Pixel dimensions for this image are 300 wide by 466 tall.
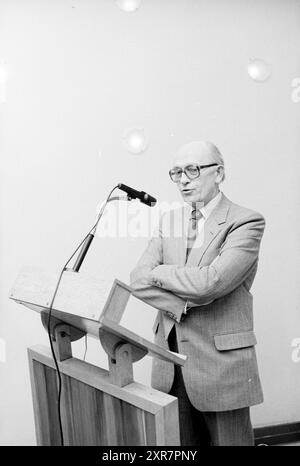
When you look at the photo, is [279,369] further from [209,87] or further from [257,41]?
[257,41]

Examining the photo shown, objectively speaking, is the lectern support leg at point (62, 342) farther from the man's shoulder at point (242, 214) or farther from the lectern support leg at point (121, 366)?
the man's shoulder at point (242, 214)

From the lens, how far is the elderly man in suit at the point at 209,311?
1.61 metres

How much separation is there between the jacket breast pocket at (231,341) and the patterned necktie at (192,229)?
0.35 metres

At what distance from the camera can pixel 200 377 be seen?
1.62m

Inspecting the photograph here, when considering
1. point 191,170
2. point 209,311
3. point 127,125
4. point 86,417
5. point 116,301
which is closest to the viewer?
point 116,301

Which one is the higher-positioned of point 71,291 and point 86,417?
point 71,291

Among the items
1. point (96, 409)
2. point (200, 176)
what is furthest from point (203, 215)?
point (96, 409)

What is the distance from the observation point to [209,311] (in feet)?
5.50

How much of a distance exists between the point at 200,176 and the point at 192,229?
0.73ft

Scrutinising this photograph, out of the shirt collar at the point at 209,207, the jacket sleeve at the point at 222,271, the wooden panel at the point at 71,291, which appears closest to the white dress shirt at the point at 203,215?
the shirt collar at the point at 209,207

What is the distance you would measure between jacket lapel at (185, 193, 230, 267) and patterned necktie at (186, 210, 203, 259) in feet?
0.15

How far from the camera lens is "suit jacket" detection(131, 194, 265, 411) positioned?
1.60 m

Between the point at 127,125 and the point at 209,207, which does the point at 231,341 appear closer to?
the point at 209,207

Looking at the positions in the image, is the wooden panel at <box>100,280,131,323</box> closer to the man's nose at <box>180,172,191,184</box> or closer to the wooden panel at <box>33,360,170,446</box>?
the wooden panel at <box>33,360,170,446</box>
